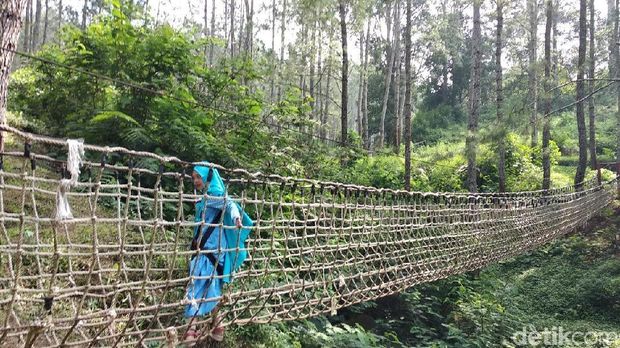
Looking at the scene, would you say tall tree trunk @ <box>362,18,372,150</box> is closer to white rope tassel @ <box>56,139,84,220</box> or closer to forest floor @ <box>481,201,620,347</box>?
forest floor @ <box>481,201,620,347</box>

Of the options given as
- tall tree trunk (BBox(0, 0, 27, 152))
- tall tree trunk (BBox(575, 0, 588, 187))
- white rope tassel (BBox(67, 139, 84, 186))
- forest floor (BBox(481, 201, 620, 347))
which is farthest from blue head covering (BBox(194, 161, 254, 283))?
tall tree trunk (BBox(575, 0, 588, 187))

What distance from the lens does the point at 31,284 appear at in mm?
2824

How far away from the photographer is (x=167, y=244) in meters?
1.86

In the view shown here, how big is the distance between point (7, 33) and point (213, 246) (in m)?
1.43

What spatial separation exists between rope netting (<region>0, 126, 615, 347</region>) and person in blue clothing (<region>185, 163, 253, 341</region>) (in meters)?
0.06

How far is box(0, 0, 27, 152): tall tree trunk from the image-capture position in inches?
86.5

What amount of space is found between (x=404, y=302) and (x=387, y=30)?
34.9ft

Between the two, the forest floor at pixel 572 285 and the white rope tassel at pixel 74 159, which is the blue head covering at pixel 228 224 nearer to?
the white rope tassel at pixel 74 159

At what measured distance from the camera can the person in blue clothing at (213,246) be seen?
1.94m

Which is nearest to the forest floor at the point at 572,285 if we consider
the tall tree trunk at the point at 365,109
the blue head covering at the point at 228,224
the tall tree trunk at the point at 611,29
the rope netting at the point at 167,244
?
the rope netting at the point at 167,244

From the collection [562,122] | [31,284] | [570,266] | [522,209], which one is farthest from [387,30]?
[31,284]

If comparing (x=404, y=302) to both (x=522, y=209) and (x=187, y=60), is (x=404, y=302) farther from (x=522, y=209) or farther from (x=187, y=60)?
(x=187, y=60)

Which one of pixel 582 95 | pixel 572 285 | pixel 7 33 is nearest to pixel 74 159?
pixel 7 33

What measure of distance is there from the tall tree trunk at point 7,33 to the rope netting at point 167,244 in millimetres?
522
